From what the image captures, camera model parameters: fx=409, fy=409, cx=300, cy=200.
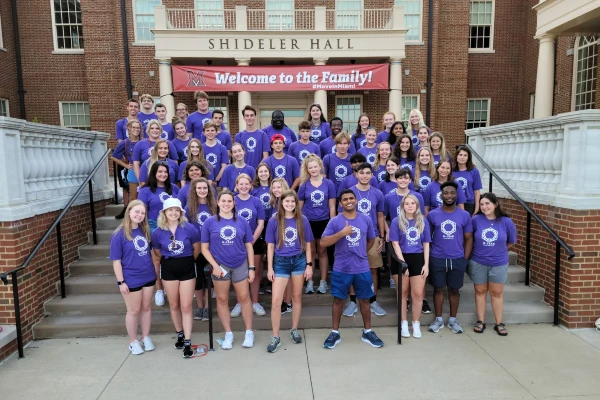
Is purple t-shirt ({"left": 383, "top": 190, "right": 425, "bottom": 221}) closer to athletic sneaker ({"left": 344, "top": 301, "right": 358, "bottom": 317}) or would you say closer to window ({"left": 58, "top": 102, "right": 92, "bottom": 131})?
athletic sneaker ({"left": 344, "top": 301, "right": 358, "bottom": 317})

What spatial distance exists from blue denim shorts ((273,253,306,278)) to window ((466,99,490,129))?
1495 centimetres

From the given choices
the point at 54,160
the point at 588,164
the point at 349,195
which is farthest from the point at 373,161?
the point at 54,160

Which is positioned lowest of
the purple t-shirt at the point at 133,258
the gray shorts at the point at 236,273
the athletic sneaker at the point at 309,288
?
the athletic sneaker at the point at 309,288

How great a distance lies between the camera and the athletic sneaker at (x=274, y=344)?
14.6 feet

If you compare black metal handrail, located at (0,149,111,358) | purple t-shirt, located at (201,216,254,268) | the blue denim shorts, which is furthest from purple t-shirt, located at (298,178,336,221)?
black metal handrail, located at (0,149,111,358)

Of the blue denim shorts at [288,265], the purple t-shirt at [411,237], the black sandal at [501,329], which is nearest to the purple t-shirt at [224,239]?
the blue denim shorts at [288,265]

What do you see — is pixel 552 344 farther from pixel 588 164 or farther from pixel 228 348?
pixel 228 348

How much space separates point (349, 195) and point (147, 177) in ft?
8.47

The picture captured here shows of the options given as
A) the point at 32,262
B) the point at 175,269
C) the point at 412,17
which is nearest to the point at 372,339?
the point at 175,269

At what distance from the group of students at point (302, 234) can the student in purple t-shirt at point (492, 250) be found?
12 millimetres

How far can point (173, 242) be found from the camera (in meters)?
4.32

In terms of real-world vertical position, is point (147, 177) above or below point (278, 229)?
above

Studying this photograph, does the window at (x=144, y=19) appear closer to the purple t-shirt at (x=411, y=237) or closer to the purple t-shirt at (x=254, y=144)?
the purple t-shirt at (x=254, y=144)

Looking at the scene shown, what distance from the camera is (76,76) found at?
52.2 feet
